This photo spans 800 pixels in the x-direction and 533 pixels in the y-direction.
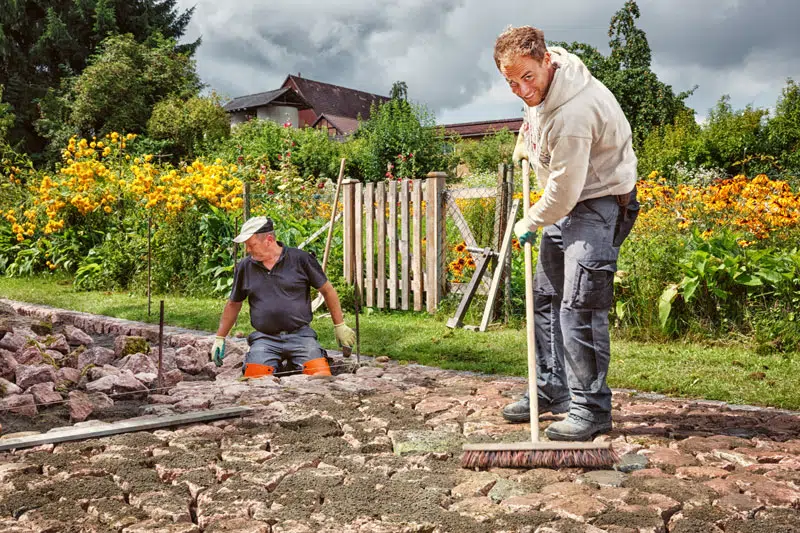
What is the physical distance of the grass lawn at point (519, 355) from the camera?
14.7ft

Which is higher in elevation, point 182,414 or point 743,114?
point 743,114

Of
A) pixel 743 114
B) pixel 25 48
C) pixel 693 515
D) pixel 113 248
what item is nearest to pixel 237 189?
pixel 113 248

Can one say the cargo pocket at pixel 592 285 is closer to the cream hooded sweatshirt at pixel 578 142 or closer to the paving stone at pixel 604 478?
the cream hooded sweatshirt at pixel 578 142

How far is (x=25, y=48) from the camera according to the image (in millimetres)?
29688

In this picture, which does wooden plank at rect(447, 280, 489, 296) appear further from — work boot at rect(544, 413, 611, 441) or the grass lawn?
work boot at rect(544, 413, 611, 441)

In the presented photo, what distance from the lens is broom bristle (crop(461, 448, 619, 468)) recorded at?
2857 millimetres

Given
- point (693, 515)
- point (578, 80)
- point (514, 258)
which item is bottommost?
point (693, 515)

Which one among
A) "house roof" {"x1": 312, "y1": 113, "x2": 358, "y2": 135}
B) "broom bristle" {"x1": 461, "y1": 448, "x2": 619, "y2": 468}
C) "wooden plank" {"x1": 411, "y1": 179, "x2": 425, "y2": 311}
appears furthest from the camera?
"house roof" {"x1": 312, "y1": 113, "x2": 358, "y2": 135}

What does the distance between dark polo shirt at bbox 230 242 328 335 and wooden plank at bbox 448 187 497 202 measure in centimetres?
300

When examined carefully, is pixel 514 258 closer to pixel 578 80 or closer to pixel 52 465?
pixel 578 80

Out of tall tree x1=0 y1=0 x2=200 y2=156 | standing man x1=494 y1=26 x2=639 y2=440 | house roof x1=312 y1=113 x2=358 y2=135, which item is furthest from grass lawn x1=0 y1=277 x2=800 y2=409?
house roof x1=312 y1=113 x2=358 y2=135

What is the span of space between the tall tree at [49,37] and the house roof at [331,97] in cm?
1989

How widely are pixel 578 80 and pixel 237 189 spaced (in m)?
7.31

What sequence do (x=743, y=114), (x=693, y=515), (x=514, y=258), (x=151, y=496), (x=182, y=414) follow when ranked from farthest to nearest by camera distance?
(x=743, y=114) < (x=514, y=258) < (x=182, y=414) < (x=151, y=496) < (x=693, y=515)
